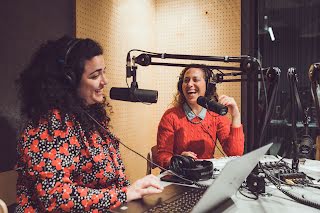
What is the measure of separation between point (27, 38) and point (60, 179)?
3.30 feet

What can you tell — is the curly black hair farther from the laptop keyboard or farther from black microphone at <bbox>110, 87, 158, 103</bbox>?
the laptop keyboard

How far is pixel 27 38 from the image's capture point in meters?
1.88

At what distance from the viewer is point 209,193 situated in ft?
3.00

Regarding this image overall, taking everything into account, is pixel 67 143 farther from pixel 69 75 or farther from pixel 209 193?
pixel 209 193

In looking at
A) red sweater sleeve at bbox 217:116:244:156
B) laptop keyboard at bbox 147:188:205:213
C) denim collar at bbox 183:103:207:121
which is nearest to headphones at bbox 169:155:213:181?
laptop keyboard at bbox 147:188:205:213

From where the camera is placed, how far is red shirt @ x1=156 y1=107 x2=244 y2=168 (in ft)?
7.52

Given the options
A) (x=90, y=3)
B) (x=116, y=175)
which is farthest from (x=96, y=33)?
(x=116, y=175)

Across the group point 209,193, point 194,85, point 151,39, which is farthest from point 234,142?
point 151,39

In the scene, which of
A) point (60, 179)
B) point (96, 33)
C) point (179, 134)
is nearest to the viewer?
point (60, 179)

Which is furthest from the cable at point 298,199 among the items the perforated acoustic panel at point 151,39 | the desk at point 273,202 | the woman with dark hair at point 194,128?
the perforated acoustic panel at point 151,39

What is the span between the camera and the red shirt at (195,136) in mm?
2291

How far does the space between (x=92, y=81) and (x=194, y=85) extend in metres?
1.09

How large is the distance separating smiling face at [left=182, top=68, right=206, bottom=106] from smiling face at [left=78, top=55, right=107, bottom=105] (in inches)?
39.6

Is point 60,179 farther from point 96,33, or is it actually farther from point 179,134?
point 96,33
